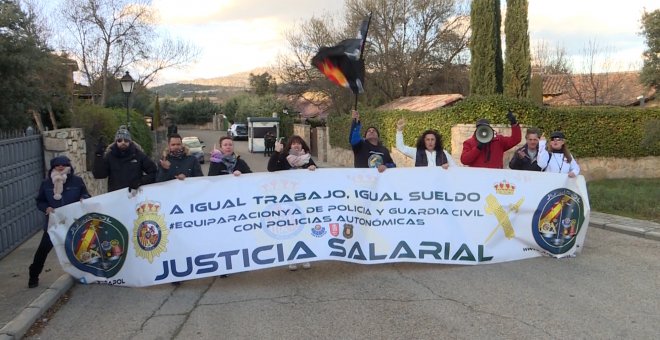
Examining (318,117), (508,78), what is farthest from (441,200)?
(318,117)

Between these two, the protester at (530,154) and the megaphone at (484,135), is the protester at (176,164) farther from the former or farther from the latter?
the protester at (530,154)

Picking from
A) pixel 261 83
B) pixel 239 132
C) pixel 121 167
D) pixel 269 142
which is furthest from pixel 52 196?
pixel 261 83

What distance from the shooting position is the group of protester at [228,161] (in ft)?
19.9

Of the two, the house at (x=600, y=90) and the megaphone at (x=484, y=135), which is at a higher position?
the house at (x=600, y=90)

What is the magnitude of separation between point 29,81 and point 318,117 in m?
36.9

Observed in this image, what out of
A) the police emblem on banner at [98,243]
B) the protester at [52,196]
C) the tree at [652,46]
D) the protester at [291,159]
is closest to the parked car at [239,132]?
the tree at [652,46]

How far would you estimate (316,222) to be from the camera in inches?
250

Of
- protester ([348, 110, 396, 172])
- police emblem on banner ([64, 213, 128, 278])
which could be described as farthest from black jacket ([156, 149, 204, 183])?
protester ([348, 110, 396, 172])

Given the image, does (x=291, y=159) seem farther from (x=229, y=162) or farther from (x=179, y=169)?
(x=179, y=169)

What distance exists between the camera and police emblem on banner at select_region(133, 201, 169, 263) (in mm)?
5957

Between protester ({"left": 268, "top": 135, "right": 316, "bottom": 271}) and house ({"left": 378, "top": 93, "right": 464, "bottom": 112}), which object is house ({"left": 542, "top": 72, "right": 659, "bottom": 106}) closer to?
house ({"left": 378, "top": 93, "right": 464, "bottom": 112})

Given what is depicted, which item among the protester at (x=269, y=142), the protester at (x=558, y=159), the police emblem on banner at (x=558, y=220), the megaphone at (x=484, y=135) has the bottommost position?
the protester at (x=269, y=142)

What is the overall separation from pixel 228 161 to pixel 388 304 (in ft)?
8.88

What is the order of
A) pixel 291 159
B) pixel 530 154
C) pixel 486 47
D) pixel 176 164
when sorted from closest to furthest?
pixel 176 164, pixel 291 159, pixel 530 154, pixel 486 47
